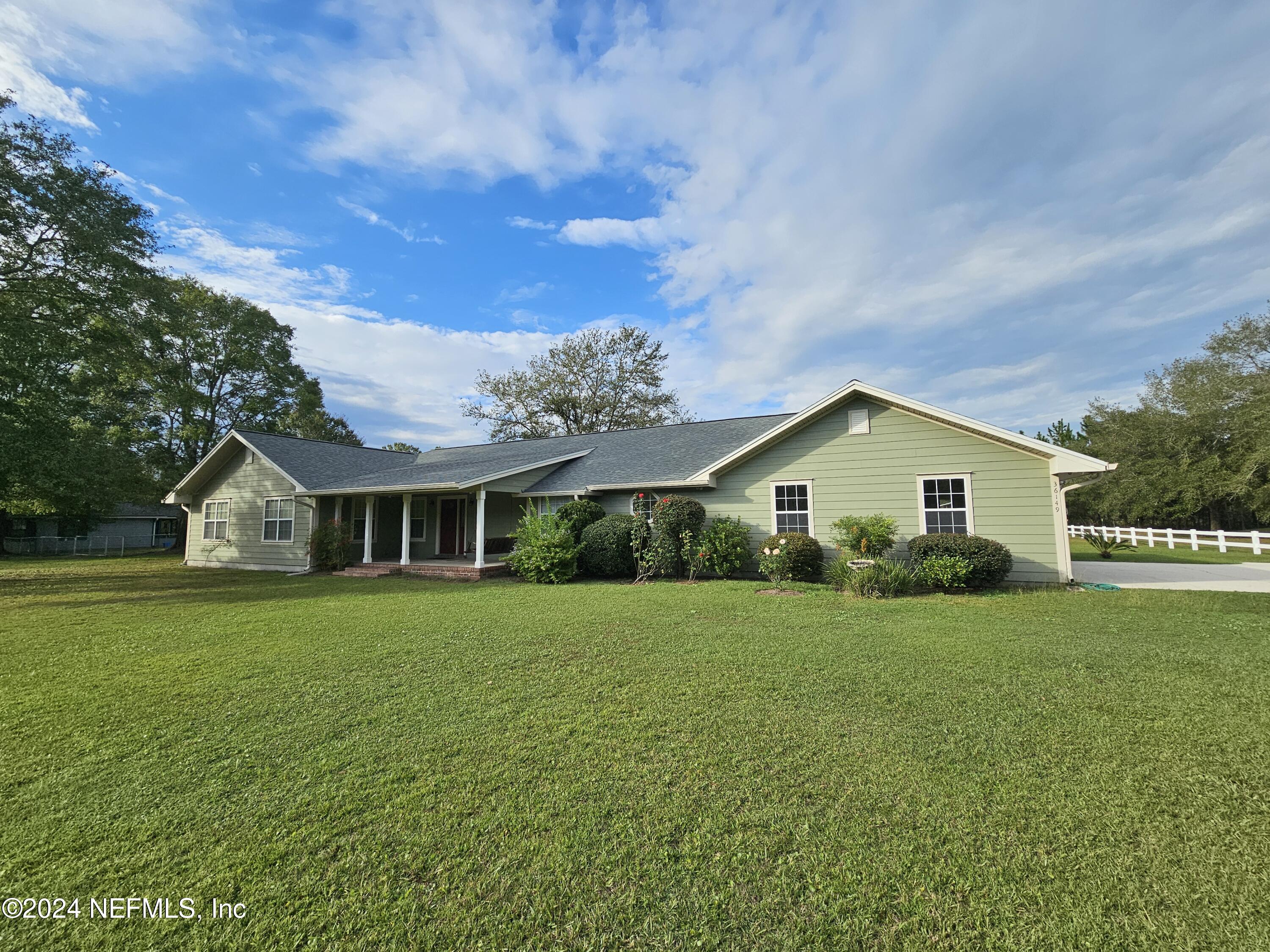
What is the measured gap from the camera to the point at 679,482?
13.7 m

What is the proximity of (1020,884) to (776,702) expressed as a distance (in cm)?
227

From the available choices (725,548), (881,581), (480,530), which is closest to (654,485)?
(725,548)

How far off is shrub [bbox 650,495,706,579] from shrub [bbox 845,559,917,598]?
4.00 m

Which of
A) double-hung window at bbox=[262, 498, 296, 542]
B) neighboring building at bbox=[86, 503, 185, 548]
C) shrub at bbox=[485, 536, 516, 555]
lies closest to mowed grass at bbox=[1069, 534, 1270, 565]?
shrub at bbox=[485, 536, 516, 555]

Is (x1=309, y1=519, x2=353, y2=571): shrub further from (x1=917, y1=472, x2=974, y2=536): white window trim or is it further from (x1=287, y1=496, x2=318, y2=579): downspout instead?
(x1=917, y1=472, x2=974, y2=536): white window trim

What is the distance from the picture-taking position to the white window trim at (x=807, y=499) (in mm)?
12523

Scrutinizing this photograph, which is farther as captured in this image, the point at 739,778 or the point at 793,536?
the point at 793,536

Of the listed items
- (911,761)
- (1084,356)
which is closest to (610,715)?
(911,761)

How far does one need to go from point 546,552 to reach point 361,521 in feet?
28.8

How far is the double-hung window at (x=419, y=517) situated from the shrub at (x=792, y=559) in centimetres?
1226

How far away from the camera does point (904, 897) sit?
2283mm

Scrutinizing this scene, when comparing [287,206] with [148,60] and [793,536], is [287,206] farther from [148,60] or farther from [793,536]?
[793,536]

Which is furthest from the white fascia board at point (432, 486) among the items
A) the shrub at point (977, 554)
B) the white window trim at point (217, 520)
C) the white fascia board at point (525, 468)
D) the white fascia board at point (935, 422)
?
the shrub at point (977, 554)

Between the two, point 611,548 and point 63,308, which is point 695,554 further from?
point 63,308
